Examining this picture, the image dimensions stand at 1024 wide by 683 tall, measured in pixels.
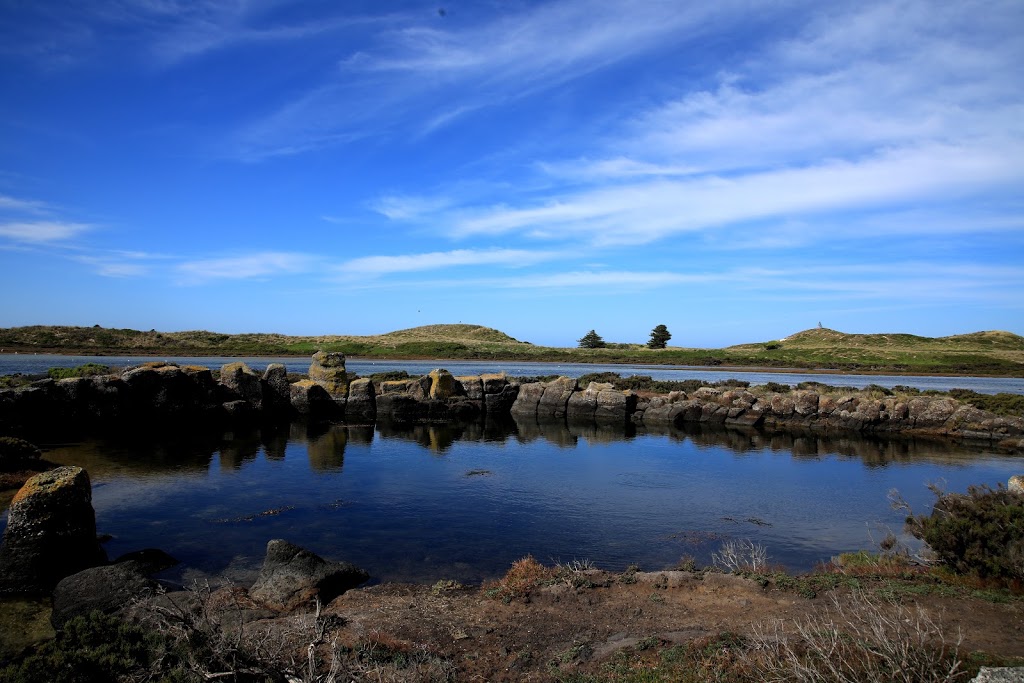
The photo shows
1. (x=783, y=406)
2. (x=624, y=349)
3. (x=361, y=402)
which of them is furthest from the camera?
(x=624, y=349)

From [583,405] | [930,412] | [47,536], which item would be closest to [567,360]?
[583,405]

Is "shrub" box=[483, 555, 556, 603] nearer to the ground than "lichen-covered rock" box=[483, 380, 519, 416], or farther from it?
nearer to the ground

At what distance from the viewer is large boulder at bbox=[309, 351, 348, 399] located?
3712cm

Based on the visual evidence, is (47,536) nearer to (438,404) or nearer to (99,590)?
(99,590)

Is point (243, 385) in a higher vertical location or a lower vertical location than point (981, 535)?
higher

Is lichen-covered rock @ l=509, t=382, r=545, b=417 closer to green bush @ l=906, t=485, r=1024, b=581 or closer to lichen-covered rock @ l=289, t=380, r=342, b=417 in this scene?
lichen-covered rock @ l=289, t=380, r=342, b=417

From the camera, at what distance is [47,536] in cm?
1134

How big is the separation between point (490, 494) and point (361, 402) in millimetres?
19368

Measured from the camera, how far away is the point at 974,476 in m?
21.8

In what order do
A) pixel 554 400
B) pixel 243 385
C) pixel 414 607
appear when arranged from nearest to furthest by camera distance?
pixel 414 607, pixel 243 385, pixel 554 400

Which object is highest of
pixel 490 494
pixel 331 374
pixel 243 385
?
pixel 331 374

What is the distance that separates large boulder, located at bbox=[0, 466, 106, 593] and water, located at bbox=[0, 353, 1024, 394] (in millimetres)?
44607

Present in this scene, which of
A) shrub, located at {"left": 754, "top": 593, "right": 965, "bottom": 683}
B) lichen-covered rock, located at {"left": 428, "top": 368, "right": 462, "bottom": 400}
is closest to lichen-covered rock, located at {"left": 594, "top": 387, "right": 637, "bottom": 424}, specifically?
lichen-covered rock, located at {"left": 428, "top": 368, "right": 462, "bottom": 400}

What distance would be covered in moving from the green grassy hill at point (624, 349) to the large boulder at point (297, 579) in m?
80.4
